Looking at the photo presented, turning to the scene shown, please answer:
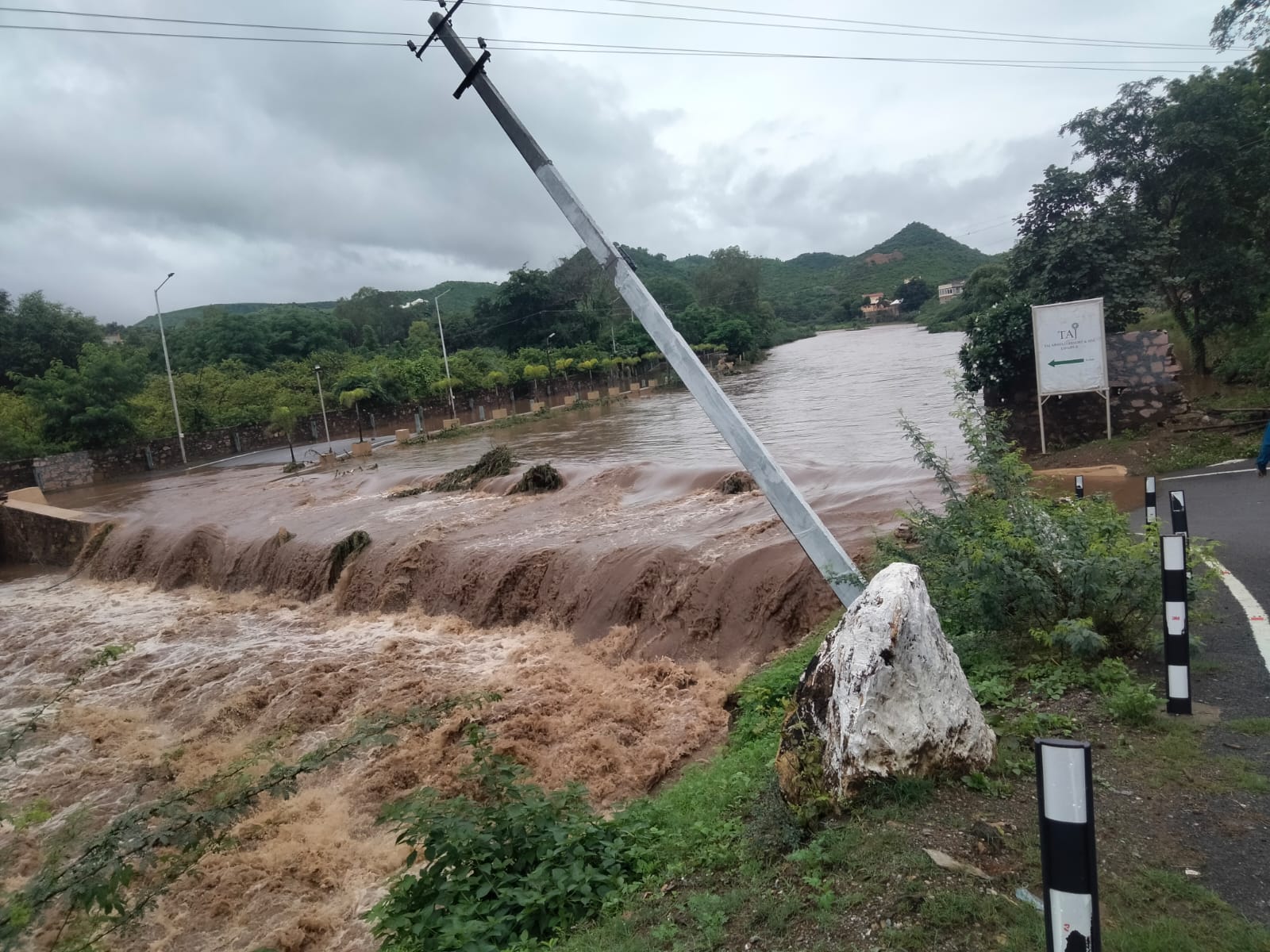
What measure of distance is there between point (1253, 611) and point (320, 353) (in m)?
64.3

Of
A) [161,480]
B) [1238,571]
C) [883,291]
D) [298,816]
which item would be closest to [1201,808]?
[1238,571]

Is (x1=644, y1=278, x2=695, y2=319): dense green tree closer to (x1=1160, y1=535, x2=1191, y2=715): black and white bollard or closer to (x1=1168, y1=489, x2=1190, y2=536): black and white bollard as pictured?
(x1=1168, y1=489, x2=1190, y2=536): black and white bollard

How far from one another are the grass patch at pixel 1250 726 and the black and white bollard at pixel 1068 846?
2382 mm

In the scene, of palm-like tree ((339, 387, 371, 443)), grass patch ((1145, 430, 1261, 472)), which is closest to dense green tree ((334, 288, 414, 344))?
palm-like tree ((339, 387, 371, 443))

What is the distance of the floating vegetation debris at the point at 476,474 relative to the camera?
18.4 meters

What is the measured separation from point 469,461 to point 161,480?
43.4ft

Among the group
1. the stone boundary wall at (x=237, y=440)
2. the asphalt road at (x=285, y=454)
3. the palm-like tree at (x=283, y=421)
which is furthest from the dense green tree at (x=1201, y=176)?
the stone boundary wall at (x=237, y=440)

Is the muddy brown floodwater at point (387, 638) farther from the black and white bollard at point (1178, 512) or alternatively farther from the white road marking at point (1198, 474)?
the black and white bollard at point (1178, 512)

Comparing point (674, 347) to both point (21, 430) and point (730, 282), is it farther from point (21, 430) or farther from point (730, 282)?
point (730, 282)

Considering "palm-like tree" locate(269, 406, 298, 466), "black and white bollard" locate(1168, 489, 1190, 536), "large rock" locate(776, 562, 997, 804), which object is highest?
"palm-like tree" locate(269, 406, 298, 466)

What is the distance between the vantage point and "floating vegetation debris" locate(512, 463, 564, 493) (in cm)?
1673

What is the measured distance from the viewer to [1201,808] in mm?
3180

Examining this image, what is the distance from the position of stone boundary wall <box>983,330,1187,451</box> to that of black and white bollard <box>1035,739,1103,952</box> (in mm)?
13631

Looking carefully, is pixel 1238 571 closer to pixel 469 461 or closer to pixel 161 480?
pixel 469 461
